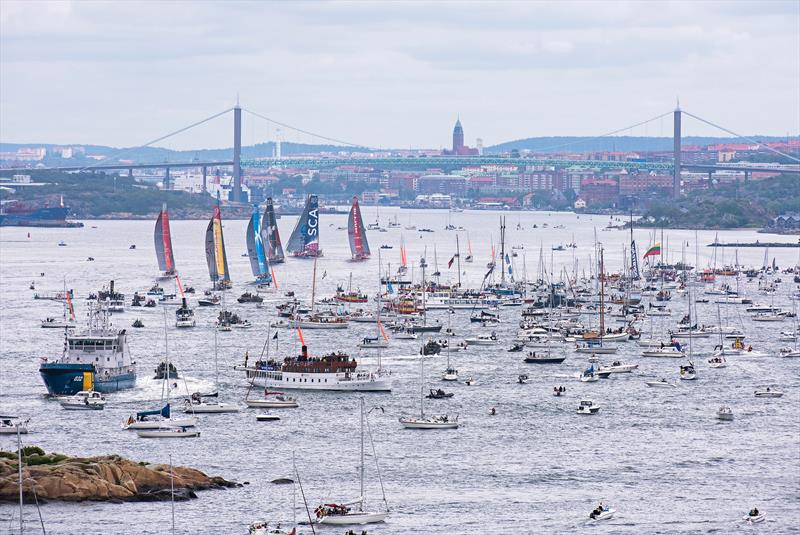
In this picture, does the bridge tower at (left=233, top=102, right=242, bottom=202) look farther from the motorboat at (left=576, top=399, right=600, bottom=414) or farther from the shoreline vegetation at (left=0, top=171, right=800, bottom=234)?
the motorboat at (left=576, top=399, right=600, bottom=414)

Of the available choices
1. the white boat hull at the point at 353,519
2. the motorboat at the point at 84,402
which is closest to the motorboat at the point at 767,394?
the motorboat at the point at 84,402

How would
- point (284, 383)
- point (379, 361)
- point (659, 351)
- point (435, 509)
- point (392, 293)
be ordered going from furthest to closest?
point (392, 293) → point (659, 351) → point (379, 361) → point (284, 383) → point (435, 509)

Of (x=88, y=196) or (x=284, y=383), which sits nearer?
(x=284, y=383)

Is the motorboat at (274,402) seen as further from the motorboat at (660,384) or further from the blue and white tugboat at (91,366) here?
the motorboat at (660,384)

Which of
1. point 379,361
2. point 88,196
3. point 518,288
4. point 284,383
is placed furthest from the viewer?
point 88,196

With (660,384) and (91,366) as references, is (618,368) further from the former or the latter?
(91,366)

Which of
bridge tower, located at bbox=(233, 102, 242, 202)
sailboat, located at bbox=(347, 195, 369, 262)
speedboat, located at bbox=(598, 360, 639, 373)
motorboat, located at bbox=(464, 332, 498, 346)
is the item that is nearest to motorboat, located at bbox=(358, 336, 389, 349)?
motorboat, located at bbox=(464, 332, 498, 346)

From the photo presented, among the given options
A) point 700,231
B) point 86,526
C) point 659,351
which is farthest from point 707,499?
point 700,231

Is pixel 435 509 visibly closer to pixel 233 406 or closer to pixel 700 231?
pixel 233 406
